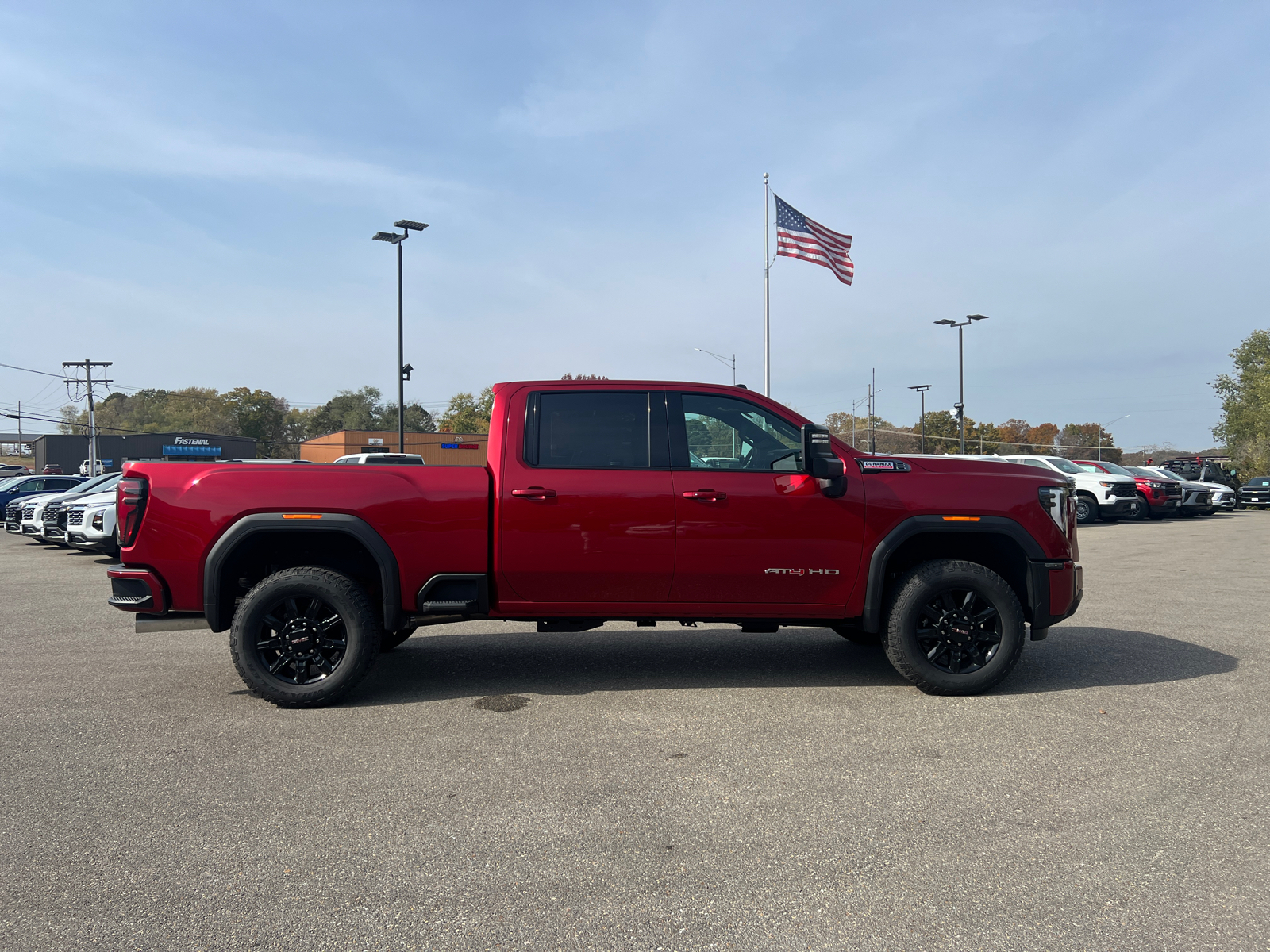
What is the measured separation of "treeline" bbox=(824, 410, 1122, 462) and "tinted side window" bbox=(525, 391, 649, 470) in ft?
232

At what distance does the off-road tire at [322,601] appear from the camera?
5.21 meters

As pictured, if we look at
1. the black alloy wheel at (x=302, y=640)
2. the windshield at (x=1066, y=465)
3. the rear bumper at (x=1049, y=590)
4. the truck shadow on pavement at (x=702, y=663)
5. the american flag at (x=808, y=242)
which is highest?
the american flag at (x=808, y=242)

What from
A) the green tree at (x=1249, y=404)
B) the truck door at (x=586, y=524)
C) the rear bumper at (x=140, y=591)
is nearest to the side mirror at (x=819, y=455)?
the truck door at (x=586, y=524)

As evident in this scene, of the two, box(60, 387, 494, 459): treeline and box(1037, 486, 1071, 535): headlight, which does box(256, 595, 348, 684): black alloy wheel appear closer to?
box(1037, 486, 1071, 535): headlight

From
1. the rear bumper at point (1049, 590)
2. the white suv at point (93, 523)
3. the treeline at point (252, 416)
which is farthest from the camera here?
the treeline at point (252, 416)

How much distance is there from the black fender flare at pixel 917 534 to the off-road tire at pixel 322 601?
3.09 m

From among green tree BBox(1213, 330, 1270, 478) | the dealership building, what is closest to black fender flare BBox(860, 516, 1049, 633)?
green tree BBox(1213, 330, 1270, 478)

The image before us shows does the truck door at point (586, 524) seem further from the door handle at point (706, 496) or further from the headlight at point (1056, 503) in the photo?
the headlight at point (1056, 503)

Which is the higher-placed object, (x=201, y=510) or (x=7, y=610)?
(x=201, y=510)

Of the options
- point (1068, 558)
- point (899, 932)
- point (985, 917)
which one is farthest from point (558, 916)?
point (1068, 558)

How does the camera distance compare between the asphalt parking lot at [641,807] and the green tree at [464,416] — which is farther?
the green tree at [464,416]

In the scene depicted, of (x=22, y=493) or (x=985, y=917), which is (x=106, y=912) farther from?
(x=22, y=493)

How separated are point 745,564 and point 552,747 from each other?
1.67 meters

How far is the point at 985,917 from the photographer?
284cm
